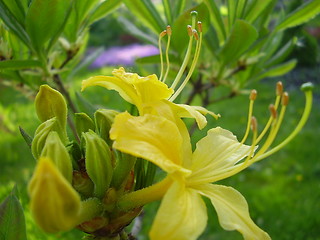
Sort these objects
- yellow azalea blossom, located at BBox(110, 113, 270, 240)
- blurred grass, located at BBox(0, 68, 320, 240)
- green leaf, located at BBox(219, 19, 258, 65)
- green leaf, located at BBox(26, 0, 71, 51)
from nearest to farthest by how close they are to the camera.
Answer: yellow azalea blossom, located at BBox(110, 113, 270, 240) → green leaf, located at BBox(26, 0, 71, 51) → green leaf, located at BBox(219, 19, 258, 65) → blurred grass, located at BBox(0, 68, 320, 240)

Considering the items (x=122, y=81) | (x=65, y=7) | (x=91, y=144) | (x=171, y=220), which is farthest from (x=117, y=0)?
(x=171, y=220)

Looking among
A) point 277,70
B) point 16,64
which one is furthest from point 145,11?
point 277,70

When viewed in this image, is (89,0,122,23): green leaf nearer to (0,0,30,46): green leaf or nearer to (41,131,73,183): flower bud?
(0,0,30,46): green leaf

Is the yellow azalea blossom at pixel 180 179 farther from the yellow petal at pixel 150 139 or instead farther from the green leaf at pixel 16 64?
the green leaf at pixel 16 64

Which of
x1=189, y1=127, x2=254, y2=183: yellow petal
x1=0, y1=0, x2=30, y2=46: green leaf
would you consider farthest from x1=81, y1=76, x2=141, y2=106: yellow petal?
x1=0, y1=0, x2=30, y2=46: green leaf

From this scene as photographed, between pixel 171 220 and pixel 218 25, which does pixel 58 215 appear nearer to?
pixel 171 220
